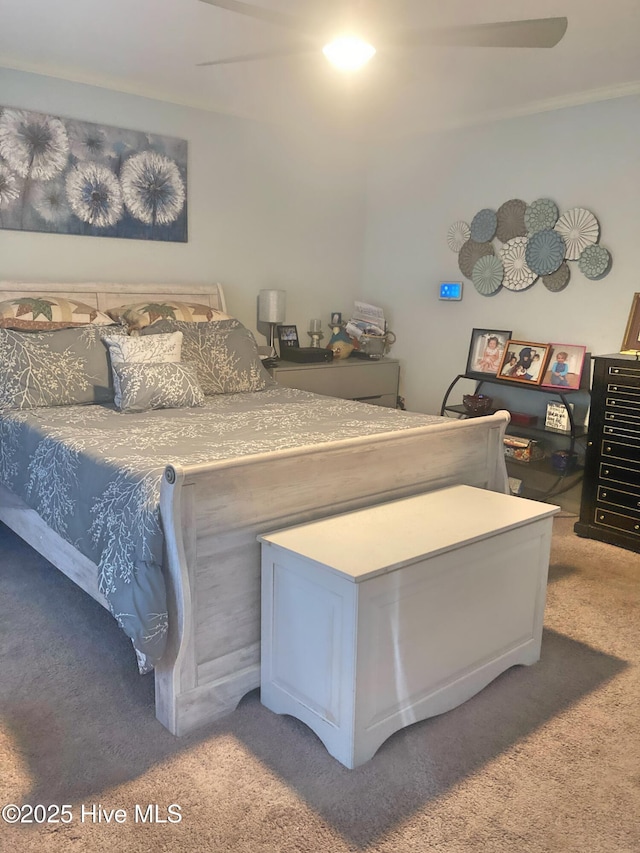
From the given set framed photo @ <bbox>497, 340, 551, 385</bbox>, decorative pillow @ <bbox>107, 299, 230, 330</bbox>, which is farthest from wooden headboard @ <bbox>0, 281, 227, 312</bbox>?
framed photo @ <bbox>497, 340, 551, 385</bbox>

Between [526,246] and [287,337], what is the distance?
1.65m

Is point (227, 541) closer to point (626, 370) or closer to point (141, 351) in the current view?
point (141, 351)

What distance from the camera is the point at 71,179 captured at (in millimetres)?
3584

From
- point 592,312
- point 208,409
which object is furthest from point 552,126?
point 208,409

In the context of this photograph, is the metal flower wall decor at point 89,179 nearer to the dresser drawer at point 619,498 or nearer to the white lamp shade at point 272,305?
the white lamp shade at point 272,305

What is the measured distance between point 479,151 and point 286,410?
2346mm

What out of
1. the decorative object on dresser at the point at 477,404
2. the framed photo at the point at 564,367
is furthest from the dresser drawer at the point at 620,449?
the decorative object on dresser at the point at 477,404

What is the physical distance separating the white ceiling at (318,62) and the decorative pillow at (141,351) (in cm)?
134

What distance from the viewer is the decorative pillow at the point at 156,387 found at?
2955mm

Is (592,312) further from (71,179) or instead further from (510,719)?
(71,179)

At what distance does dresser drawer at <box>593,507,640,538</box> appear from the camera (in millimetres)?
3289

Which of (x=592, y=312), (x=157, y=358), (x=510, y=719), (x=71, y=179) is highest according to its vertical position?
(x=71, y=179)

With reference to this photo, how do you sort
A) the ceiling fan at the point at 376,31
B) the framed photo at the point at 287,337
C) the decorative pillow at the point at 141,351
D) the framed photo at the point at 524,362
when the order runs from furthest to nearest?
1. the framed photo at the point at 287,337
2. the framed photo at the point at 524,362
3. the decorative pillow at the point at 141,351
4. the ceiling fan at the point at 376,31

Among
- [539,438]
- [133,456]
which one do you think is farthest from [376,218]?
[133,456]
